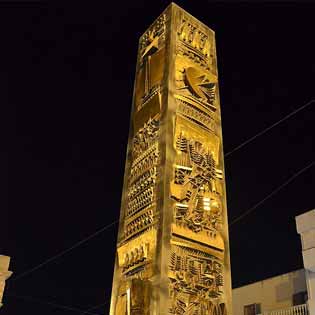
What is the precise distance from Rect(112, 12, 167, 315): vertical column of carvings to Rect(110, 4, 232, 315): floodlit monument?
0.03 ft

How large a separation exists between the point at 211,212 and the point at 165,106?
112 cm

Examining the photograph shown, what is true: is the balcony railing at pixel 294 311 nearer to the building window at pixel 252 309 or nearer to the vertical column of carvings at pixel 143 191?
the building window at pixel 252 309

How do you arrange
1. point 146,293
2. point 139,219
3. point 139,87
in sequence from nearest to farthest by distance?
point 146,293 < point 139,219 < point 139,87

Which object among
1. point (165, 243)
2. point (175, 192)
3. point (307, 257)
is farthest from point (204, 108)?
point (307, 257)

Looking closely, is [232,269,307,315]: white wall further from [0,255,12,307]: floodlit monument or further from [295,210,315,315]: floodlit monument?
[0,255,12,307]: floodlit monument

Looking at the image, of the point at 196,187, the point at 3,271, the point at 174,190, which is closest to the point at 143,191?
the point at 174,190

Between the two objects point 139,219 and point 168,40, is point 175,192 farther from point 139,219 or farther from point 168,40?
point 168,40

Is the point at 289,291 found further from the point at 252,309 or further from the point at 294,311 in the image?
the point at 294,311

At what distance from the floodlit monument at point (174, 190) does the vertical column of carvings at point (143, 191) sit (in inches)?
0.4

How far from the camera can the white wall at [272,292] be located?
12.8 metres

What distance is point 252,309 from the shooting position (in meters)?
13.8

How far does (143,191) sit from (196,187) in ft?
1.65

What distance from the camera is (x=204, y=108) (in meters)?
4.87

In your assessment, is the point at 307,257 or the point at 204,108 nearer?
the point at 204,108
